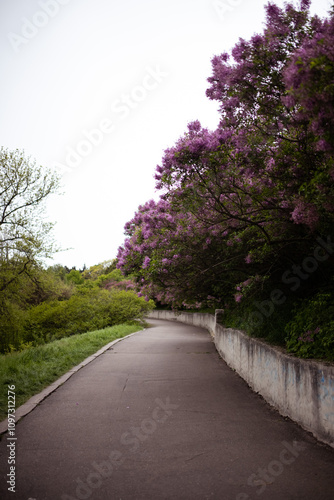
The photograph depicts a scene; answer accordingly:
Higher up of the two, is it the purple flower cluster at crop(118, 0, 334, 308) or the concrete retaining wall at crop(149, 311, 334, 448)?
the purple flower cluster at crop(118, 0, 334, 308)

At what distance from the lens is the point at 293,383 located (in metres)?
5.36

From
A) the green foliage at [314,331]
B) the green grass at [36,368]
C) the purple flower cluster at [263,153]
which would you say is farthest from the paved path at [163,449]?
the purple flower cluster at [263,153]

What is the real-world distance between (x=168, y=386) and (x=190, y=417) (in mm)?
2210

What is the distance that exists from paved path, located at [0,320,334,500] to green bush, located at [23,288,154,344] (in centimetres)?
1260

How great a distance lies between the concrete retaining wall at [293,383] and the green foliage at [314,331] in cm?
23

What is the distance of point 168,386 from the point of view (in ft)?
25.4

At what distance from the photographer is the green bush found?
20203 millimetres

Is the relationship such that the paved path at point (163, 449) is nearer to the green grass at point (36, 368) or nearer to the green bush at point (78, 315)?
the green grass at point (36, 368)

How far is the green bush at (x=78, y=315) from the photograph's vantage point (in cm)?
2020

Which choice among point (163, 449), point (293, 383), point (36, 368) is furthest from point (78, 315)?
point (163, 449)

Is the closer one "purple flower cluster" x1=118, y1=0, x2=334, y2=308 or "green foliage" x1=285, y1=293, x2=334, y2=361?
"green foliage" x1=285, y1=293, x2=334, y2=361

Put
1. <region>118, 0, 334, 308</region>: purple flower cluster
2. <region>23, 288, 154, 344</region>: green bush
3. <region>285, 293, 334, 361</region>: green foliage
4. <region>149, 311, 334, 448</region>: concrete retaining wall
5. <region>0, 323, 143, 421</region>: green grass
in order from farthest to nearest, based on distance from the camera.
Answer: <region>23, 288, 154, 344</region>: green bush → <region>0, 323, 143, 421</region>: green grass → <region>118, 0, 334, 308</region>: purple flower cluster → <region>285, 293, 334, 361</region>: green foliage → <region>149, 311, 334, 448</region>: concrete retaining wall

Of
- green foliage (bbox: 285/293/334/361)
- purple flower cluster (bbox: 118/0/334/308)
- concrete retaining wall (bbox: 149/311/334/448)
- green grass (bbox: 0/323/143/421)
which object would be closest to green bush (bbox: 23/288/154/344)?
green grass (bbox: 0/323/143/421)

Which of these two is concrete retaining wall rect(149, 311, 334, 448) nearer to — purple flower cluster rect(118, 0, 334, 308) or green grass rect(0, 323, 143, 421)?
purple flower cluster rect(118, 0, 334, 308)
